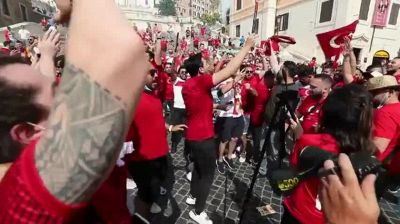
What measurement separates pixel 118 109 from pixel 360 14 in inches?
1294

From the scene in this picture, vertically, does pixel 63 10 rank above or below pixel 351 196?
above

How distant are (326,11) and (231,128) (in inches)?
1162

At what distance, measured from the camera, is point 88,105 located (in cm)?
54

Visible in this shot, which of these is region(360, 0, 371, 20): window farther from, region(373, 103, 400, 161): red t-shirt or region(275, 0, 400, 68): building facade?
region(373, 103, 400, 161): red t-shirt

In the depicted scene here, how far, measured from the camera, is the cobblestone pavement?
13.3ft

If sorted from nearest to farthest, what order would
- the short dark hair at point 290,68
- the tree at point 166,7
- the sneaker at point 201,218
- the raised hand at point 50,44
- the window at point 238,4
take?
the raised hand at point 50,44, the sneaker at point 201,218, the short dark hair at point 290,68, the window at point 238,4, the tree at point 166,7

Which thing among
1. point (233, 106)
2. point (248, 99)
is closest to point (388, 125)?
point (233, 106)

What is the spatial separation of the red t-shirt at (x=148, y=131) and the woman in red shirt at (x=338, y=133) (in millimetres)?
1726

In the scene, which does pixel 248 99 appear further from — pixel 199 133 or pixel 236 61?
pixel 236 61

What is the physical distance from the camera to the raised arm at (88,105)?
0.54 metres

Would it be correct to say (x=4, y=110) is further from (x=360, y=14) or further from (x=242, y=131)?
(x=360, y=14)

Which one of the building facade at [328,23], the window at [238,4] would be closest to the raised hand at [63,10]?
the building facade at [328,23]

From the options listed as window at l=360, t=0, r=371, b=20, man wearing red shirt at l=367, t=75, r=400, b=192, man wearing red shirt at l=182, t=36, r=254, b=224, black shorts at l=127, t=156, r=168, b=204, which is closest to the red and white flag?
window at l=360, t=0, r=371, b=20

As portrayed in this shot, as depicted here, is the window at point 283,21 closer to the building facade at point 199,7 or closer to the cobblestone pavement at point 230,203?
the cobblestone pavement at point 230,203
